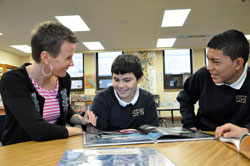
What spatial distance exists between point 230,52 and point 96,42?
528 cm

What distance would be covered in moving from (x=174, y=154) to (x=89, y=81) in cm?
707

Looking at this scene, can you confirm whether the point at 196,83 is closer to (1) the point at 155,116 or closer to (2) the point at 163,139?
(1) the point at 155,116

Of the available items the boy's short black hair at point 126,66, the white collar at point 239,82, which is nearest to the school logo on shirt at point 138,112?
the boy's short black hair at point 126,66

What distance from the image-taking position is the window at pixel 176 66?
7.29 meters

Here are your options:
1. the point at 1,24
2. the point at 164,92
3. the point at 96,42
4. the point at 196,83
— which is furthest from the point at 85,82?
the point at 196,83

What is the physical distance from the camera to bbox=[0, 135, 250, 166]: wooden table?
562 mm

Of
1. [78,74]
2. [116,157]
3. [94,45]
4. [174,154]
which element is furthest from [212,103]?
[78,74]

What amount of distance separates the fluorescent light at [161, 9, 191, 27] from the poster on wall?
12.3ft

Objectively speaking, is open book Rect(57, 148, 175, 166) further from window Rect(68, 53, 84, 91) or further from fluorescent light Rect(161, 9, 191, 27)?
window Rect(68, 53, 84, 91)

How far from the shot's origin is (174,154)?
0.63 meters

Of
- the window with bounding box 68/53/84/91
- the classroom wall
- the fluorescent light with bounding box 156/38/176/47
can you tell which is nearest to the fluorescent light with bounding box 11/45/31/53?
the classroom wall

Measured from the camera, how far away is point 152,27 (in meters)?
4.87

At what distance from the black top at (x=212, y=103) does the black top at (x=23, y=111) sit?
912mm

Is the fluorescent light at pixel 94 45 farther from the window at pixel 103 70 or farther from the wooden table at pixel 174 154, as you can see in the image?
the wooden table at pixel 174 154
